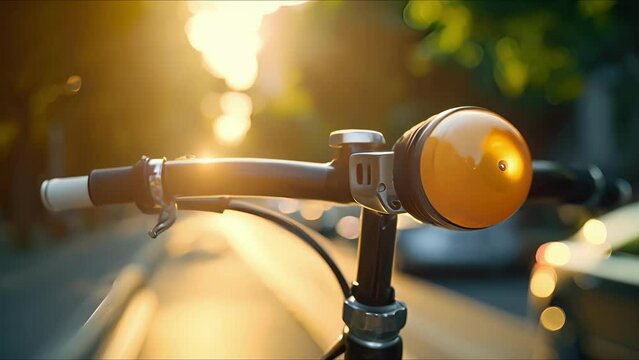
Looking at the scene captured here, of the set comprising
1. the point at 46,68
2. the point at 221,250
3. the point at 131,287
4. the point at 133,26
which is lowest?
the point at 221,250

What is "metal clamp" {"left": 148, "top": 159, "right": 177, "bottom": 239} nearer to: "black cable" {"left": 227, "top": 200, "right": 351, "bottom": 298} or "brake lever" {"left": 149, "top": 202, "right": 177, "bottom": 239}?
"brake lever" {"left": 149, "top": 202, "right": 177, "bottom": 239}

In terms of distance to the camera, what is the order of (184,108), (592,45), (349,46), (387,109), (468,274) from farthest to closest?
(387,109) → (349,46) → (184,108) → (468,274) → (592,45)

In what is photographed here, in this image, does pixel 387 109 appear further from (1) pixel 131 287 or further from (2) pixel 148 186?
(2) pixel 148 186

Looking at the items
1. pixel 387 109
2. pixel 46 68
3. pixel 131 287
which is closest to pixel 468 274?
pixel 131 287

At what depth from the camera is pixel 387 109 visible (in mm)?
19109

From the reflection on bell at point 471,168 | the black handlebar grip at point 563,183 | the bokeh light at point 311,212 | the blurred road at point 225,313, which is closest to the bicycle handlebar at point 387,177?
the reflection on bell at point 471,168

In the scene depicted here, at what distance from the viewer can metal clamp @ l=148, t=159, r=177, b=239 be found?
138 cm

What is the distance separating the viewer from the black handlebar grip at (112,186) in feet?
4.66

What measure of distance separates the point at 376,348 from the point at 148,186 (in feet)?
1.81

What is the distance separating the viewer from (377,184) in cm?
114

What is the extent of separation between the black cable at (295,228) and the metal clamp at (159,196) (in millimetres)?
230

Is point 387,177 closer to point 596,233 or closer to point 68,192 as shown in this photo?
point 68,192

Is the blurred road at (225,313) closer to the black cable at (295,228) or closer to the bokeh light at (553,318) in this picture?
the black cable at (295,228)

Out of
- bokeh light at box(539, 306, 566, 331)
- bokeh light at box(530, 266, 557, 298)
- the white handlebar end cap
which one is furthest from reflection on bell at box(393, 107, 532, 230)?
bokeh light at box(530, 266, 557, 298)
